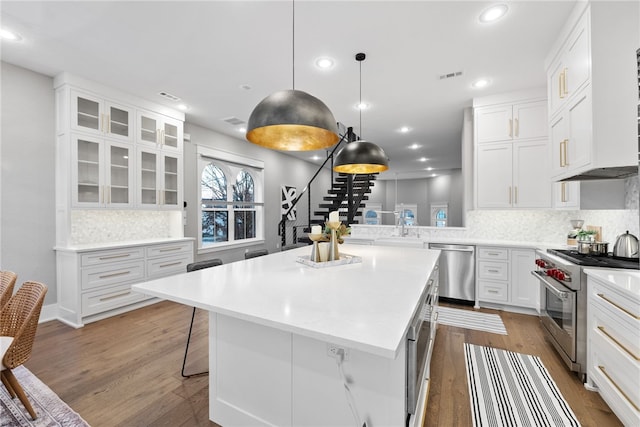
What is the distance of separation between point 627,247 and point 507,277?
5.00ft

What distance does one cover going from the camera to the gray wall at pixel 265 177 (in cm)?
492

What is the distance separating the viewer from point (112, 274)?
3.43 m

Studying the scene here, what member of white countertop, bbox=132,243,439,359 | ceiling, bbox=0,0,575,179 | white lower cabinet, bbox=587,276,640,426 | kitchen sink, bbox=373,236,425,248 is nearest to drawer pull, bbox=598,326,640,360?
white lower cabinet, bbox=587,276,640,426

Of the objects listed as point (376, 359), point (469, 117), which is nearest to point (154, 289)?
point (376, 359)

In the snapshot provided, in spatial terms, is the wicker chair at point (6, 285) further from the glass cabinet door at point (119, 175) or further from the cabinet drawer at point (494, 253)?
the cabinet drawer at point (494, 253)

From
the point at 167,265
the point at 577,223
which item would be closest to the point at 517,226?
the point at 577,223

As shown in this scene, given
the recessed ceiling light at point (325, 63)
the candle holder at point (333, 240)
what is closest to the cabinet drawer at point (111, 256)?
the candle holder at point (333, 240)

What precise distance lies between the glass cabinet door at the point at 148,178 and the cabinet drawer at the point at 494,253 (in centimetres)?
472

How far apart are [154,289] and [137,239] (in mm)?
3341

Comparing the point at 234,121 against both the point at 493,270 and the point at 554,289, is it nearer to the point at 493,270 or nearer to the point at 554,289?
the point at 493,270

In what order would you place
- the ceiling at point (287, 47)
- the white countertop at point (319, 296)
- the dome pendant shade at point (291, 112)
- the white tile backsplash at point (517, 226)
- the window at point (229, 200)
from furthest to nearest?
1. the window at point (229, 200)
2. the white tile backsplash at point (517, 226)
3. the ceiling at point (287, 47)
4. the dome pendant shade at point (291, 112)
5. the white countertop at point (319, 296)

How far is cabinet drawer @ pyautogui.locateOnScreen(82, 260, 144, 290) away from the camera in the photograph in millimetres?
3213

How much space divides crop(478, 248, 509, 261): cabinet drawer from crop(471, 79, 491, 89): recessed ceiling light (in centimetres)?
212

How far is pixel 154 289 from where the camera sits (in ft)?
4.64
